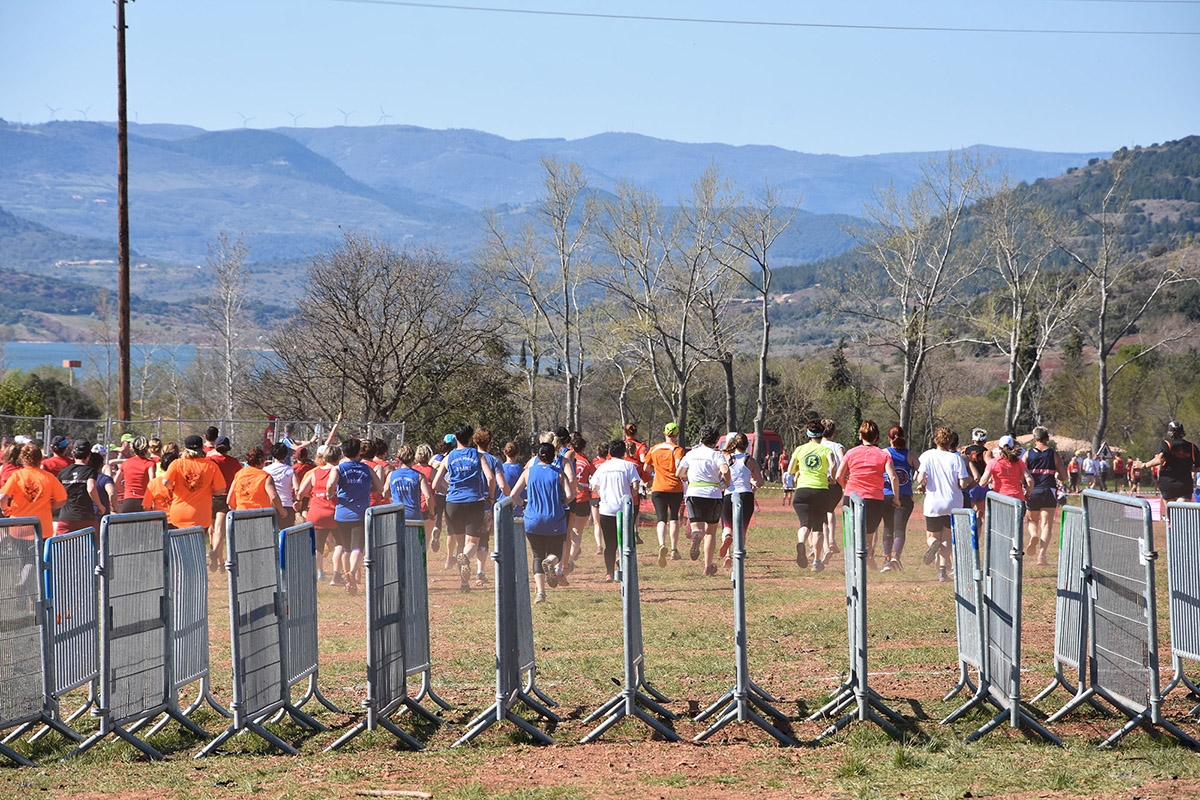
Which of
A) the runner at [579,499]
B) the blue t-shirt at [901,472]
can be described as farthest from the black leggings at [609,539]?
the blue t-shirt at [901,472]

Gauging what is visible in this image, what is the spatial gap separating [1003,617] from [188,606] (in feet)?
15.3

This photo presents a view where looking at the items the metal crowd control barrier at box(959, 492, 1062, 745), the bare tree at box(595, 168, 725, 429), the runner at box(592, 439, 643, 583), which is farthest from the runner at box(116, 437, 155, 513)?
the bare tree at box(595, 168, 725, 429)

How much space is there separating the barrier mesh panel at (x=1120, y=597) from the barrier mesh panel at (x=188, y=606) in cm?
510

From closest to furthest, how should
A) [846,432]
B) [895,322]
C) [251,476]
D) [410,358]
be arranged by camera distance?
[251,476] → [410,358] → [895,322] → [846,432]

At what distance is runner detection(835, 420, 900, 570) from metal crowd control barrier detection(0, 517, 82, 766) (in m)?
8.65

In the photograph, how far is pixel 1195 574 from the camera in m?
6.88

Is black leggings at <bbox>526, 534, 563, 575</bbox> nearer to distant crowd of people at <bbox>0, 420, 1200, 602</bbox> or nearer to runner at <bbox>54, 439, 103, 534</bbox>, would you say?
distant crowd of people at <bbox>0, 420, 1200, 602</bbox>

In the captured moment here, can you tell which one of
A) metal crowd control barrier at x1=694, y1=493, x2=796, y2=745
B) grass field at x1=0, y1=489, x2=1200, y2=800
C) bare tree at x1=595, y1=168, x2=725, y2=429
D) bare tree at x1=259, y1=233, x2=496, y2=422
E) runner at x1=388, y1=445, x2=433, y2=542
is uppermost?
bare tree at x1=595, y1=168, x2=725, y2=429

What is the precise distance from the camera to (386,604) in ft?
22.6

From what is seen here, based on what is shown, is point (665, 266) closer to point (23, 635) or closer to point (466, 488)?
point (466, 488)

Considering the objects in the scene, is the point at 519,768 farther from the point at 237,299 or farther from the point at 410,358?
the point at 237,299

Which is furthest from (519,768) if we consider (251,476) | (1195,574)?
(251,476)

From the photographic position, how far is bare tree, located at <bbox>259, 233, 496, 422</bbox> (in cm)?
4322

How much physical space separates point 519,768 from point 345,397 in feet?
128
